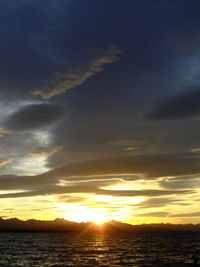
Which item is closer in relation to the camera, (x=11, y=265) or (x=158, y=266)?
(x=158, y=266)

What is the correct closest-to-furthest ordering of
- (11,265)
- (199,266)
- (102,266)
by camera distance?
(199,266)
(102,266)
(11,265)

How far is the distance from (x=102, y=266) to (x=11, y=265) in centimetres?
2113

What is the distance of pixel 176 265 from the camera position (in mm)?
68312

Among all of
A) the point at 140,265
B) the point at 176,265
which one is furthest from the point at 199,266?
the point at 140,265

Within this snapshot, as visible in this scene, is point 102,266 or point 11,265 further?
point 11,265

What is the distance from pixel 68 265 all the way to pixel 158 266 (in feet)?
63.1

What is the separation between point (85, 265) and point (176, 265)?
19490 mm

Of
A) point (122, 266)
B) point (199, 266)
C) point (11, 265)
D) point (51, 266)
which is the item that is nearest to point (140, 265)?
point (122, 266)

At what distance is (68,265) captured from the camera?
6931 cm

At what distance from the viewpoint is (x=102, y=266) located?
6781 centimetres

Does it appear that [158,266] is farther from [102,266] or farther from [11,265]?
[11,265]

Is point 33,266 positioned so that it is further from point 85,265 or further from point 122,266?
point 122,266

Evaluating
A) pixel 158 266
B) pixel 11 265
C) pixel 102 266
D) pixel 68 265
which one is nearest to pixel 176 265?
pixel 158 266

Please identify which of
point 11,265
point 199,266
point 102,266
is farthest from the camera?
point 11,265
